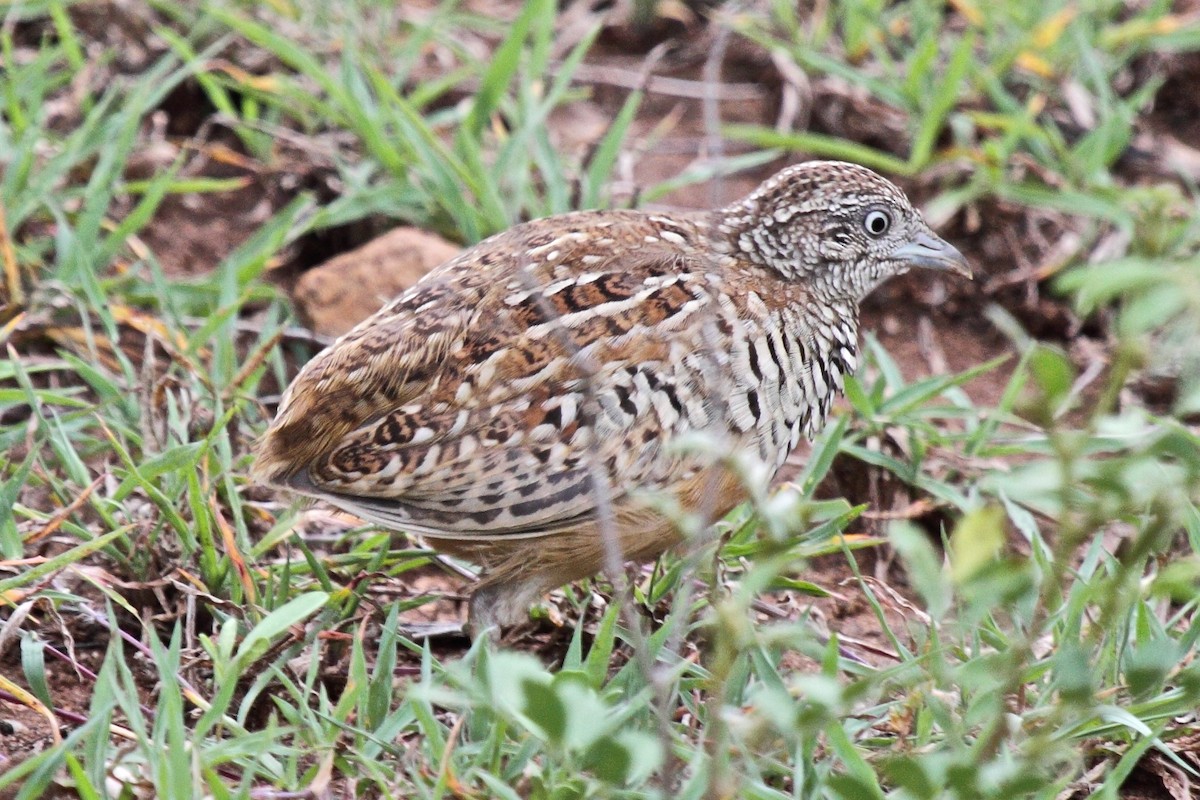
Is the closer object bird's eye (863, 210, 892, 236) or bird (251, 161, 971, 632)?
bird (251, 161, 971, 632)

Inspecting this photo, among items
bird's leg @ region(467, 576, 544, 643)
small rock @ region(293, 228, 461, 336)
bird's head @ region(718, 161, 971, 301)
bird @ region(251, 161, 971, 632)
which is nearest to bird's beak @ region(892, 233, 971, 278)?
bird's head @ region(718, 161, 971, 301)

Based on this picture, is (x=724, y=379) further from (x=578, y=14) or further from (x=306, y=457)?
(x=578, y=14)

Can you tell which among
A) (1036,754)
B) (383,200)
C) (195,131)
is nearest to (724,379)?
(1036,754)

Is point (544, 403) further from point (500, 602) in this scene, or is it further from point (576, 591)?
point (576, 591)

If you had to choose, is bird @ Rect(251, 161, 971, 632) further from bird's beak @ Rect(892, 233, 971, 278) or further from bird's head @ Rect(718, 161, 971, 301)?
bird's beak @ Rect(892, 233, 971, 278)

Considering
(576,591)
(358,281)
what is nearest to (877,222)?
(576,591)

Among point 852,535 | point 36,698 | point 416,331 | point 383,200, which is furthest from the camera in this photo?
point 383,200
